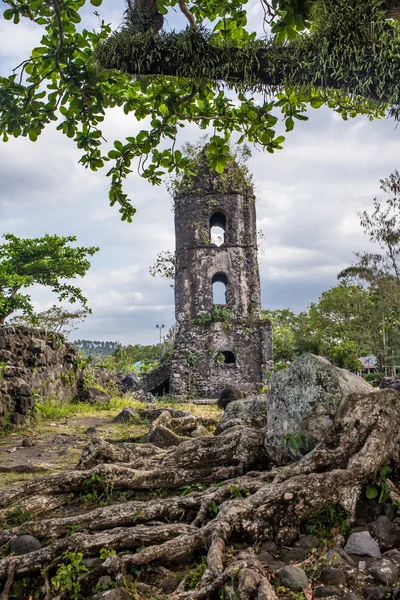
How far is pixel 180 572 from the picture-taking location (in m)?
2.98

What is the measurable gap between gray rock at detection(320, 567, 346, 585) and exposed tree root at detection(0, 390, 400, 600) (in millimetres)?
357

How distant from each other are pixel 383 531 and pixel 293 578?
889 mm

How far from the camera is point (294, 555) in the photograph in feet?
9.97

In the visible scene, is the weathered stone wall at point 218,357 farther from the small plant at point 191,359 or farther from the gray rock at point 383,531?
the gray rock at point 383,531

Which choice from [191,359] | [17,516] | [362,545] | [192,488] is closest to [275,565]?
[362,545]

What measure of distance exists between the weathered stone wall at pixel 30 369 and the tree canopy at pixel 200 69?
5372 millimetres

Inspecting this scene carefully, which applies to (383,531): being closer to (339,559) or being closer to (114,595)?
(339,559)

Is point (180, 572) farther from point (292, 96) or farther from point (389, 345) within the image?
point (389, 345)

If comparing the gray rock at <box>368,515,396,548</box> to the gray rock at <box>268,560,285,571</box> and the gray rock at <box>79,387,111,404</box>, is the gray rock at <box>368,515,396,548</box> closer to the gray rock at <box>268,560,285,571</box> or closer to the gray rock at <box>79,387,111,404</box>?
the gray rock at <box>268,560,285,571</box>

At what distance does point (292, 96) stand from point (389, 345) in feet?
126

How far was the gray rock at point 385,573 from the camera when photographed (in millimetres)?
2703

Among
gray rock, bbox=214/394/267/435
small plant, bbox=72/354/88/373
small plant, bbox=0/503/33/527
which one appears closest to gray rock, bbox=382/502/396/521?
small plant, bbox=0/503/33/527

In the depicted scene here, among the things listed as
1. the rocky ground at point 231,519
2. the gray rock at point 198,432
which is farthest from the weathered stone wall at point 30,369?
the rocky ground at point 231,519

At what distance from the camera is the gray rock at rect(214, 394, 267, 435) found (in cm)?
692
